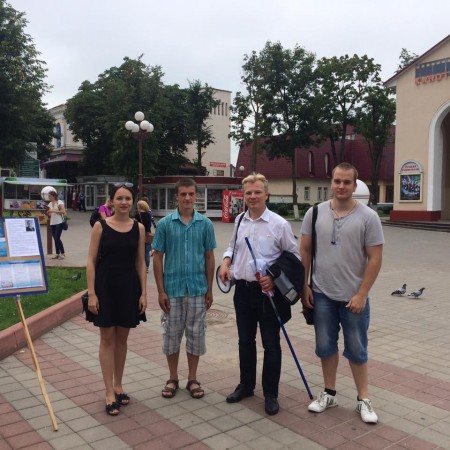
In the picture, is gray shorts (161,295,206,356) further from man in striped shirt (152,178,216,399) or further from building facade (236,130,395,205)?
building facade (236,130,395,205)

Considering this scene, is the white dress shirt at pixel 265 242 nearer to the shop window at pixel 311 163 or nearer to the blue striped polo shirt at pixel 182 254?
the blue striped polo shirt at pixel 182 254

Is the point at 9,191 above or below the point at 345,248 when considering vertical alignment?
above

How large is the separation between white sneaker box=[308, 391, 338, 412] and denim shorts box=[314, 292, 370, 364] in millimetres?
313

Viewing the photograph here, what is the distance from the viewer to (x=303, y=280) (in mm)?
3742

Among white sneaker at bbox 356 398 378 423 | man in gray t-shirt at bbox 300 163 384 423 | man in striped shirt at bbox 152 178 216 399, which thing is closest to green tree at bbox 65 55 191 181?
man in striped shirt at bbox 152 178 216 399

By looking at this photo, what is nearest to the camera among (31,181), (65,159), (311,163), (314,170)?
A: (31,181)

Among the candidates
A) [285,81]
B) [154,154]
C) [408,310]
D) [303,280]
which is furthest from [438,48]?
[303,280]

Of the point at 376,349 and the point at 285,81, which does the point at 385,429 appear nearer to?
the point at 376,349

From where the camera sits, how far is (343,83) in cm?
3275

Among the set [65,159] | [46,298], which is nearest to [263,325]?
[46,298]

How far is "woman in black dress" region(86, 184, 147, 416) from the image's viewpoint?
3.76 metres

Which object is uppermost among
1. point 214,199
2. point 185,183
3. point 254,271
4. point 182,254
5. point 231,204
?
point 185,183

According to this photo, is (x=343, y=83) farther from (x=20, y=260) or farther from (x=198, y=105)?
(x=20, y=260)

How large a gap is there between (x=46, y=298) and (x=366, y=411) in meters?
4.91
